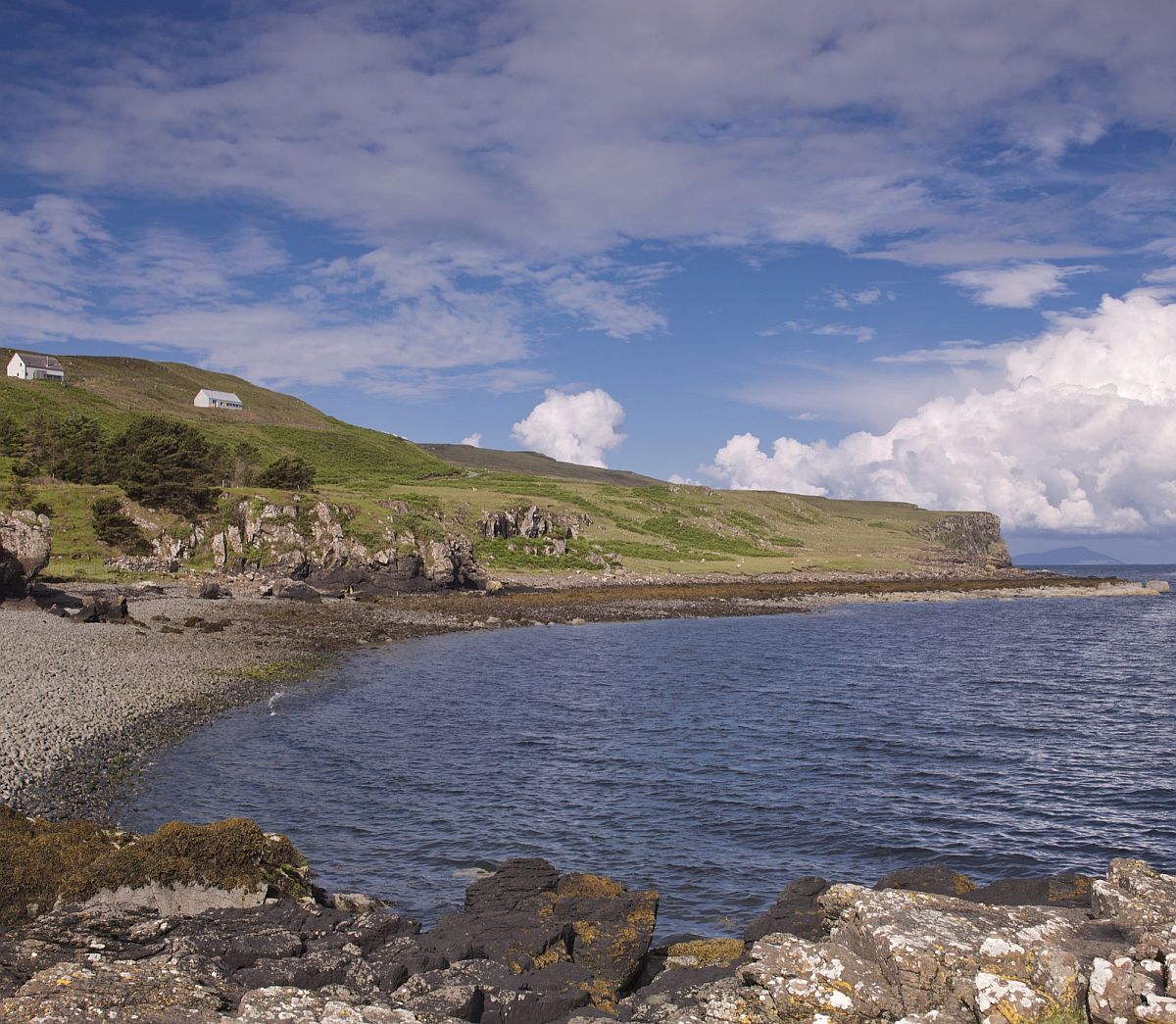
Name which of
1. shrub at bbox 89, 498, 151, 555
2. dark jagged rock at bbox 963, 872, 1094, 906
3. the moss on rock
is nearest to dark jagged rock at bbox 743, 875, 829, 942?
dark jagged rock at bbox 963, 872, 1094, 906

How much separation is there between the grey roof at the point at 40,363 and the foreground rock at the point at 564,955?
620 feet

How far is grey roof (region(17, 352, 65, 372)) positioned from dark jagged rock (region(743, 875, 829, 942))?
642 feet

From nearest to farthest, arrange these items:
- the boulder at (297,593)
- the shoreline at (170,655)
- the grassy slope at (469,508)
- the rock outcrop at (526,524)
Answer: the shoreline at (170,655)
the boulder at (297,593)
the grassy slope at (469,508)
the rock outcrop at (526,524)

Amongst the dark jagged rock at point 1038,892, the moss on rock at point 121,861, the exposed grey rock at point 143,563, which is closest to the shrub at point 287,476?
the exposed grey rock at point 143,563

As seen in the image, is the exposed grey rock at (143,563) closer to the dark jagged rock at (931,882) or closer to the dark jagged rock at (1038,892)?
the dark jagged rock at (931,882)

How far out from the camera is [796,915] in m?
14.4

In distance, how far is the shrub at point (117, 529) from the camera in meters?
76.7

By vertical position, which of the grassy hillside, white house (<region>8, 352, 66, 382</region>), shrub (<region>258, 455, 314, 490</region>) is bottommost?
shrub (<region>258, 455, 314, 490</region>)

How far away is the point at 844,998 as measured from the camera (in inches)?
350

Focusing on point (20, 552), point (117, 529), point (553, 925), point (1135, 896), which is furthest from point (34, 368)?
point (1135, 896)

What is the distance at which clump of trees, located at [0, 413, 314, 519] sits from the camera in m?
83.2

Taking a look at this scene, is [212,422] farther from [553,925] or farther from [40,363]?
[553,925]

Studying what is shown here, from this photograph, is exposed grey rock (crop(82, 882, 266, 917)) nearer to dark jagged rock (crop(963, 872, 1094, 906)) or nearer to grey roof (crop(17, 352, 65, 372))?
dark jagged rock (crop(963, 872, 1094, 906))

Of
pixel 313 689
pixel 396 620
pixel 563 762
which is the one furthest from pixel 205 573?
pixel 563 762
